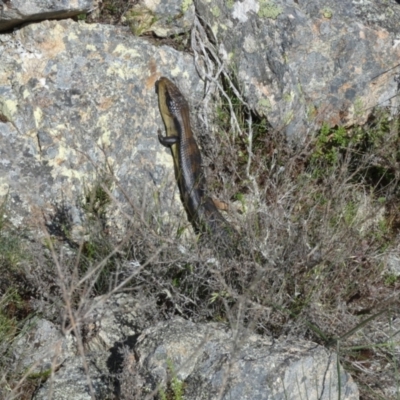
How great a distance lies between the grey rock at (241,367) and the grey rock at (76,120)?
119 centimetres

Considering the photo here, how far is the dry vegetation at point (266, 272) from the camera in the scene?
13.0ft

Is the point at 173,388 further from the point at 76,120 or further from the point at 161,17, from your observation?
the point at 161,17

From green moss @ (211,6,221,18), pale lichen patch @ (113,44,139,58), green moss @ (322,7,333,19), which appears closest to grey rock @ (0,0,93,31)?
pale lichen patch @ (113,44,139,58)

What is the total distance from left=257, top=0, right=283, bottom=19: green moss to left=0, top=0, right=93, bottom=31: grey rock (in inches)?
50.6

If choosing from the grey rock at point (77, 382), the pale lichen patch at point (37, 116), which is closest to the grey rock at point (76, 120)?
the pale lichen patch at point (37, 116)

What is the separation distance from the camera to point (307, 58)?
5.51 m

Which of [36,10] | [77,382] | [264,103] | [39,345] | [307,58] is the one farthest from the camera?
[307,58]

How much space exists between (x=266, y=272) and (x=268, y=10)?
234 centimetres

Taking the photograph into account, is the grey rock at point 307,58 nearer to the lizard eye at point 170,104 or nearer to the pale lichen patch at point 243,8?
the pale lichen patch at point 243,8

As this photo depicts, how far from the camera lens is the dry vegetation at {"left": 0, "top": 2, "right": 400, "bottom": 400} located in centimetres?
395

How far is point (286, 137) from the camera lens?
5.32 meters

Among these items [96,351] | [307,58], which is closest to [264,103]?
[307,58]

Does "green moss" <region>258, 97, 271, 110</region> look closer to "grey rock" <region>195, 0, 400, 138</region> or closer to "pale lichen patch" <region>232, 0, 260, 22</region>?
"grey rock" <region>195, 0, 400, 138</region>

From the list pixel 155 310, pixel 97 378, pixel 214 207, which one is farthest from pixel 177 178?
pixel 97 378
